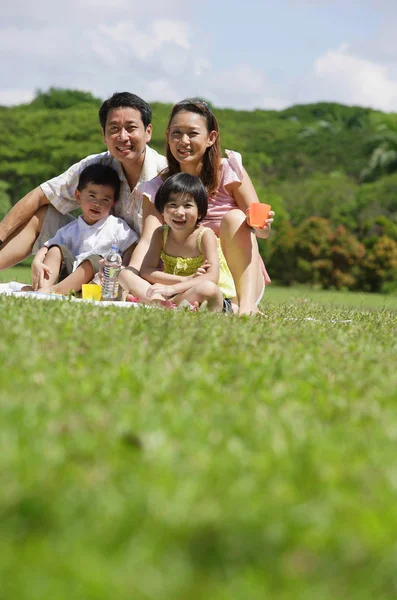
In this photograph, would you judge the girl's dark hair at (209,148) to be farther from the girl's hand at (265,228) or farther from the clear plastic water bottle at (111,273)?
the clear plastic water bottle at (111,273)

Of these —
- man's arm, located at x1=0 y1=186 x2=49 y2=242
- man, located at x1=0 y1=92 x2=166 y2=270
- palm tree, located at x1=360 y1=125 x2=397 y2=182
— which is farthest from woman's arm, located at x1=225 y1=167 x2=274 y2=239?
palm tree, located at x1=360 y1=125 x2=397 y2=182

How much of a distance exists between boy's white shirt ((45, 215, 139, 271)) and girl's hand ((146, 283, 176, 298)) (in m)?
1.05

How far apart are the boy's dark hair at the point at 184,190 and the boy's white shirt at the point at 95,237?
32.2 inches

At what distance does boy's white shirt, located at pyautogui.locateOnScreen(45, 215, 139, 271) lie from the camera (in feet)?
23.3

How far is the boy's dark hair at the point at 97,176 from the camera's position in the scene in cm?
709

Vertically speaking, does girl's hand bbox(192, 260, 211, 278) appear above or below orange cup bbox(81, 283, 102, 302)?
above

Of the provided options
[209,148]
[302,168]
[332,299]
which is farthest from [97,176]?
[302,168]

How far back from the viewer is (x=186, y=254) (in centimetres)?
646

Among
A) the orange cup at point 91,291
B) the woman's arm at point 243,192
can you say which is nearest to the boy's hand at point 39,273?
the orange cup at point 91,291

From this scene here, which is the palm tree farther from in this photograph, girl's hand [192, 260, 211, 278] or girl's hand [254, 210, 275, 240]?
Result: girl's hand [192, 260, 211, 278]

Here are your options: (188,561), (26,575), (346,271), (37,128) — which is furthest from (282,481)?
(37,128)

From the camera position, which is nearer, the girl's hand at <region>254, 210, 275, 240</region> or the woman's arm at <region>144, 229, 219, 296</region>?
the woman's arm at <region>144, 229, 219, 296</region>

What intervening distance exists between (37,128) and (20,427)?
50401 mm

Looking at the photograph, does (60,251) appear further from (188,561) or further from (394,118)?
(394,118)
